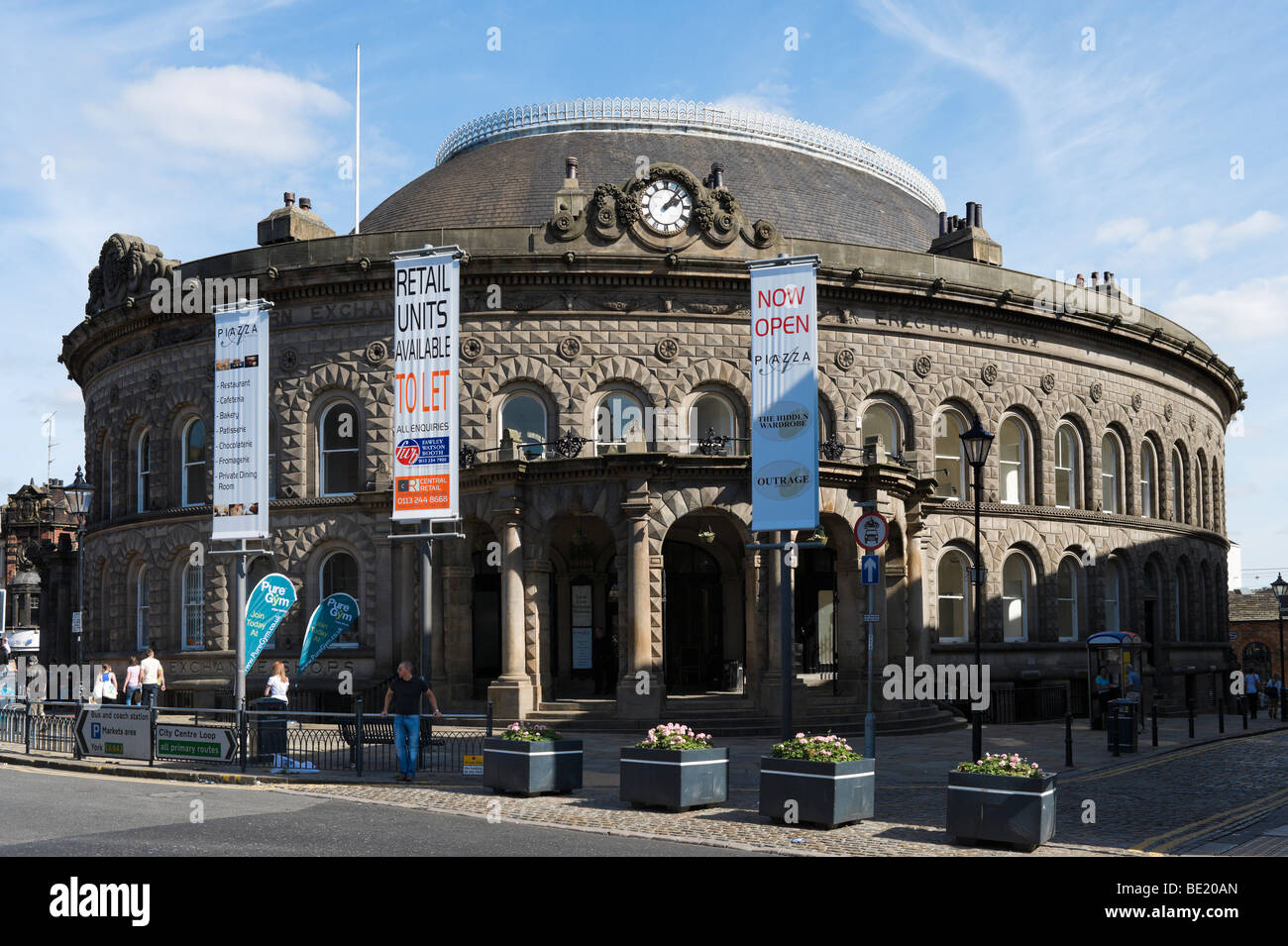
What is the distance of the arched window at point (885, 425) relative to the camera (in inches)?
1398

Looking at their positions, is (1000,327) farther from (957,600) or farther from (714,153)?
(714,153)

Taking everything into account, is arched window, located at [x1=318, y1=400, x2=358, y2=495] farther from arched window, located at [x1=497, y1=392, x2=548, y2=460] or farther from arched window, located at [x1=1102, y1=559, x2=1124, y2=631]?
arched window, located at [x1=1102, y1=559, x2=1124, y2=631]

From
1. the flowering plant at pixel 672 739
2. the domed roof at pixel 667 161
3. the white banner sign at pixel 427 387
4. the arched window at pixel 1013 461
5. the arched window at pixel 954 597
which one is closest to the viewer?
the flowering plant at pixel 672 739

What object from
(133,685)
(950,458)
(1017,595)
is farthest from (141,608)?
(1017,595)

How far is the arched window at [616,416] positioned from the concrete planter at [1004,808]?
19.9 metres

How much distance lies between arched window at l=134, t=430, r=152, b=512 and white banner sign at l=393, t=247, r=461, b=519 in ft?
52.8

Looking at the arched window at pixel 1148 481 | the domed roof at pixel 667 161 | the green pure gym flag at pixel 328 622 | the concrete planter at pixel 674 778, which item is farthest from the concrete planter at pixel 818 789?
the arched window at pixel 1148 481

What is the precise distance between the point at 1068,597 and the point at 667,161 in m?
18.9

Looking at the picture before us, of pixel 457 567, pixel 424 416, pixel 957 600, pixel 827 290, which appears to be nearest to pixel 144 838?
pixel 424 416

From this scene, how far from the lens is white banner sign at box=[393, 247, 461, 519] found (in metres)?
24.4

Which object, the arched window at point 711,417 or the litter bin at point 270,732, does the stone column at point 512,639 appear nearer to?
the arched window at point 711,417

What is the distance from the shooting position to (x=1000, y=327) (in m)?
37.1

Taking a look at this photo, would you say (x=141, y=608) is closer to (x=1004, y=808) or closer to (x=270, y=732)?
(x=270, y=732)

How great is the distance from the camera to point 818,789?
15.0 metres
